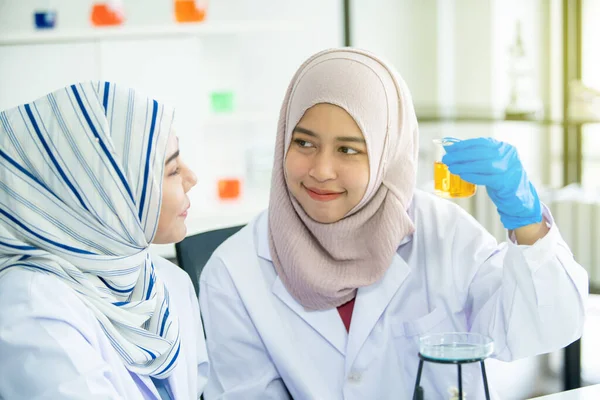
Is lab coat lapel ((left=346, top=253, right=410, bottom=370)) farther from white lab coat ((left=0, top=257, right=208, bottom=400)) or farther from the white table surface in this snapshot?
white lab coat ((left=0, top=257, right=208, bottom=400))

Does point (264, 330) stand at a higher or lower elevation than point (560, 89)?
lower

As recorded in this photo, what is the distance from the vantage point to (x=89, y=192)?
1.26 m

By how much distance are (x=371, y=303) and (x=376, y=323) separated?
4 cm

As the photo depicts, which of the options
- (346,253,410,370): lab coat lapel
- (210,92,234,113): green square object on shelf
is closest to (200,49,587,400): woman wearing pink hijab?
(346,253,410,370): lab coat lapel

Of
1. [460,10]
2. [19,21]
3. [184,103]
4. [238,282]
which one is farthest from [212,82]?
[238,282]

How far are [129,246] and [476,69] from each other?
3635 millimetres

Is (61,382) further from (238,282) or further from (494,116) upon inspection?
(494,116)

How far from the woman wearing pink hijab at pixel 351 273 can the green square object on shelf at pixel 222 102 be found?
2.42m

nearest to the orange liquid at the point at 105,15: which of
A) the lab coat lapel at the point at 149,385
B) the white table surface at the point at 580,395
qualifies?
the lab coat lapel at the point at 149,385

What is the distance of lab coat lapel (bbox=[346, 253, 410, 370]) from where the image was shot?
1.67 m

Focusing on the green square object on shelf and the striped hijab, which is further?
the green square object on shelf

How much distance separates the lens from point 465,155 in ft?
5.07

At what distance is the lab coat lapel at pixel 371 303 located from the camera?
167 cm

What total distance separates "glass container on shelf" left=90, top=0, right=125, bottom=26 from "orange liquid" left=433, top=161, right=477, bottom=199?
8.96ft
